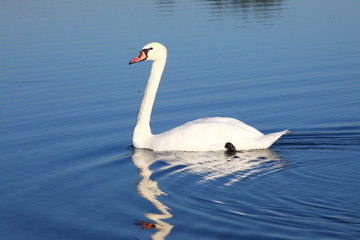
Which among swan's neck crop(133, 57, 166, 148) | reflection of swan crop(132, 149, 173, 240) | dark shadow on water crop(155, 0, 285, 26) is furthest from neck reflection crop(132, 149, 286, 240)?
dark shadow on water crop(155, 0, 285, 26)

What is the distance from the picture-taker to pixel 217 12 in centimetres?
3056

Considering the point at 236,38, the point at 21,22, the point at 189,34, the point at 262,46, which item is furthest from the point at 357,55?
the point at 21,22

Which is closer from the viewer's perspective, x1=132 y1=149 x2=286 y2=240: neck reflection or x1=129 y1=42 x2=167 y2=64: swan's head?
x1=132 y1=149 x2=286 y2=240: neck reflection

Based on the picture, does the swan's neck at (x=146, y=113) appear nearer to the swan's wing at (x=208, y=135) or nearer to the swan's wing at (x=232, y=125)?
the swan's wing at (x=208, y=135)

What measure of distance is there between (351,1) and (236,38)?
1055cm

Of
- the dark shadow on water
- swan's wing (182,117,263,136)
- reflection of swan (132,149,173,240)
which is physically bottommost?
reflection of swan (132,149,173,240)

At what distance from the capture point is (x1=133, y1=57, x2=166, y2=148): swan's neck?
11172 millimetres

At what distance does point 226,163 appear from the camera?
9648 mm

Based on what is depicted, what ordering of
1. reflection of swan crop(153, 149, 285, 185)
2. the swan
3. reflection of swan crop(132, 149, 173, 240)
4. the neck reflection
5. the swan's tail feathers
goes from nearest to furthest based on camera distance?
reflection of swan crop(132, 149, 173, 240) → the neck reflection → reflection of swan crop(153, 149, 285, 185) → the swan's tail feathers → the swan

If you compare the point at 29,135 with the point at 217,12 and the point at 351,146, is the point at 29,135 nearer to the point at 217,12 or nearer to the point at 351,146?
the point at 351,146

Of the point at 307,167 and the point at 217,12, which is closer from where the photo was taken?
the point at 307,167

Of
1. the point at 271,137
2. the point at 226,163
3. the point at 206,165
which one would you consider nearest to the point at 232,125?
the point at 271,137

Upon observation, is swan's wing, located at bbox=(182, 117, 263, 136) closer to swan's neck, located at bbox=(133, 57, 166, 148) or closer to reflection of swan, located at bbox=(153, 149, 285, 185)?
reflection of swan, located at bbox=(153, 149, 285, 185)

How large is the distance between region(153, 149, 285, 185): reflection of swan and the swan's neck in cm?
52
